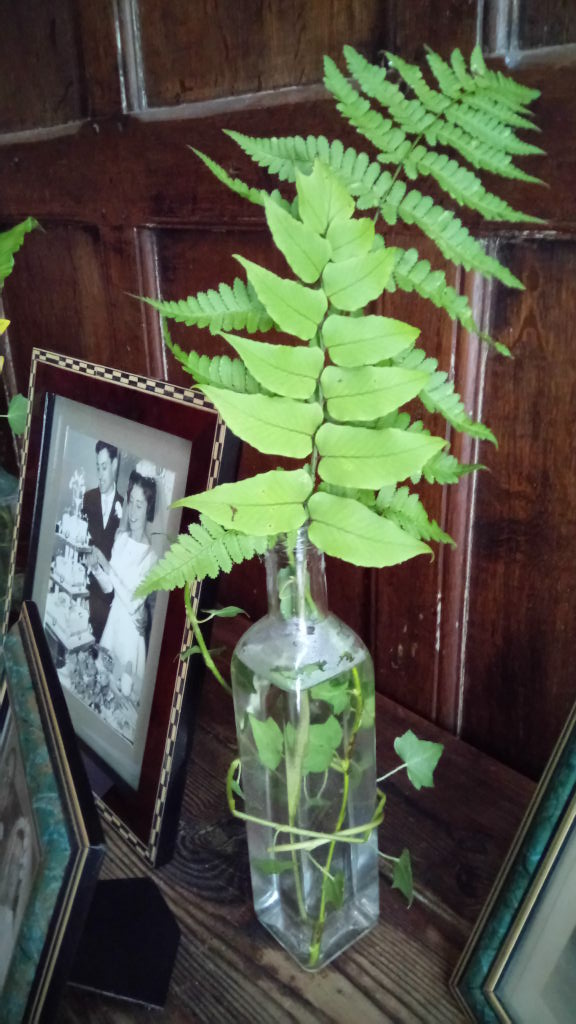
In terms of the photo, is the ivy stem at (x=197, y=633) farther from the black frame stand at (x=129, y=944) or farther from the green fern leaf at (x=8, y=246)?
the green fern leaf at (x=8, y=246)

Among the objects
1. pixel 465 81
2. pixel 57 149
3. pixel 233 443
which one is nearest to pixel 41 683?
pixel 233 443

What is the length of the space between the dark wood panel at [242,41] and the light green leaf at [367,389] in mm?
436

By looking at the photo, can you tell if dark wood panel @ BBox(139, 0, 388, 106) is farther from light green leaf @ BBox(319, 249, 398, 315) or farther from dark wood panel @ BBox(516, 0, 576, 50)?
light green leaf @ BBox(319, 249, 398, 315)

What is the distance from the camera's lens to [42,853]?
45 centimetres

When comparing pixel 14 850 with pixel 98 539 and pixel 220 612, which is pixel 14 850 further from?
pixel 98 539

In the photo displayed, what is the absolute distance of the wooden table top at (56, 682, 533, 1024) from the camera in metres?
0.57

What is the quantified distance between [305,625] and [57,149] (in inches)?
31.5

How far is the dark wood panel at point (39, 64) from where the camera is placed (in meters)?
0.98

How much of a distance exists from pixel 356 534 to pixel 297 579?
116 mm

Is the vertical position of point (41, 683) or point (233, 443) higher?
point (233, 443)

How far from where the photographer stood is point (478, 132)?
49 centimetres

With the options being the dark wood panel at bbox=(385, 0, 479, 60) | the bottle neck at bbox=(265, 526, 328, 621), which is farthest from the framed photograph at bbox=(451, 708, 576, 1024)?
the dark wood panel at bbox=(385, 0, 479, 60)

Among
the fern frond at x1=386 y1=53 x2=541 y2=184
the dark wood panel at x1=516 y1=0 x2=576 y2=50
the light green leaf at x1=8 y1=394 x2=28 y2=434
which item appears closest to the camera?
the fern frond at x1=386 y1=53 x2=541 y2=184

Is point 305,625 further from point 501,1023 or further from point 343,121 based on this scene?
point 343,121
